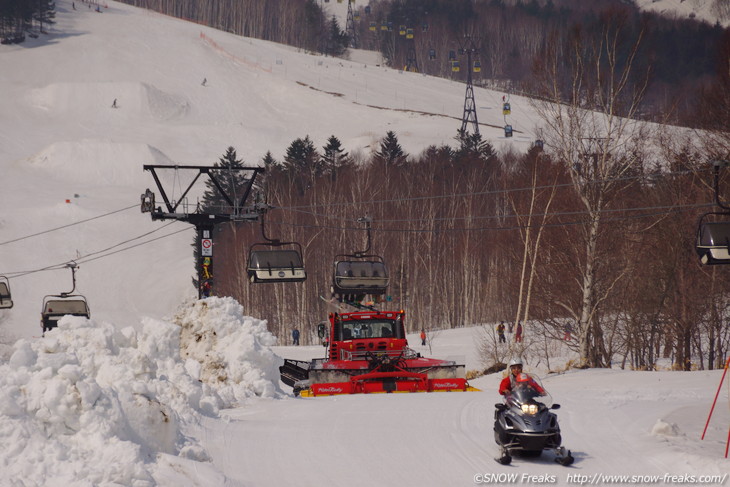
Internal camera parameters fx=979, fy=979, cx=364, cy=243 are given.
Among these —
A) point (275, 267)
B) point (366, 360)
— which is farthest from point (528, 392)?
point (275, 267)

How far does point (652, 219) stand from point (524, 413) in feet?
94.2

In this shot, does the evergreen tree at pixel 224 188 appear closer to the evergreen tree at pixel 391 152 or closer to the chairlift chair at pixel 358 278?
the evergreen tree at pixel 391 152

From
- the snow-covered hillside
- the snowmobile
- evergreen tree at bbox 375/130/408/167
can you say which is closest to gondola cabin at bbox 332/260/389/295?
the snow-covered hillside

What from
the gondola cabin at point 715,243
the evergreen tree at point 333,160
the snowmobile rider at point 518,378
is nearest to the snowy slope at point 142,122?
the evergreen tree at point 333,160

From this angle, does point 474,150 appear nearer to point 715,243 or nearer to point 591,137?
point 591,137

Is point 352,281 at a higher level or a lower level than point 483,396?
higher

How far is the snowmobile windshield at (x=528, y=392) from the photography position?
13470 millimetres

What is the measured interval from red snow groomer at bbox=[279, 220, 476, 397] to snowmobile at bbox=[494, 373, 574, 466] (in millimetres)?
10026

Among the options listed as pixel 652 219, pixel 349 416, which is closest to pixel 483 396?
pixel 349 416

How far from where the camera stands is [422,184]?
3381 inches

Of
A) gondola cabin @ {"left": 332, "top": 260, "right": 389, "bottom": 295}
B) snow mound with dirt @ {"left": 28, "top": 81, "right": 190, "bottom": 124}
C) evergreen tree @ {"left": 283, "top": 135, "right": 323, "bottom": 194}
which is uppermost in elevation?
snow mound with dirt @ {"left": 28, "top": 81, "right": 190, "bottom": 124}

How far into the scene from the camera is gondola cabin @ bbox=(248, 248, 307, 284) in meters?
27.1

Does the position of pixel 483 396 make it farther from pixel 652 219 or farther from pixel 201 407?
pixel 652 219

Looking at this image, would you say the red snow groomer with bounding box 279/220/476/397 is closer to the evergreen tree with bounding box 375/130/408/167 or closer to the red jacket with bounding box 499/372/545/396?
the red jacket with bounding box 499/372/545/396
